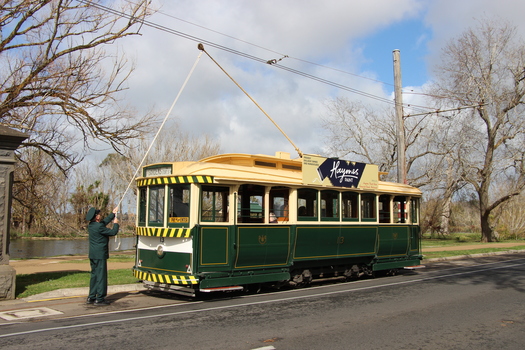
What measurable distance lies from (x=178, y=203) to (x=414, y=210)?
9348 millimetres

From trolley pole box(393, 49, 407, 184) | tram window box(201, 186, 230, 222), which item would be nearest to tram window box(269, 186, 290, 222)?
tram window box(201, 186, 230, 222)

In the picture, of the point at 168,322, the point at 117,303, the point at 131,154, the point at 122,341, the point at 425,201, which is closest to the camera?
the point at 122,341

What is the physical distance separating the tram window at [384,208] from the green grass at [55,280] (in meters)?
7.68

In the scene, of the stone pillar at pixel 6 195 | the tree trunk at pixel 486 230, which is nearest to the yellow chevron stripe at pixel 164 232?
the stone pillar at pixel 6 195

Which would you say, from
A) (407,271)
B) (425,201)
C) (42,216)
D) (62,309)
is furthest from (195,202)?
(425,201)

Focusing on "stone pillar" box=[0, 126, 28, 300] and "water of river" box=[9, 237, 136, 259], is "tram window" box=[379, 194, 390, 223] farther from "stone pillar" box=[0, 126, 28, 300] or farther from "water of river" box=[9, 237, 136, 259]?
"water of river" box=[9, 237, 136, 259]

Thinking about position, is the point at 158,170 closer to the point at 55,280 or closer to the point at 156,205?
the point at 156,205

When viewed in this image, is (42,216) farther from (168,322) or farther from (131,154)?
(131,154)

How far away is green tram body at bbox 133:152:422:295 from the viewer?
1010 centimetres

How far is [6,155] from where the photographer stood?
10.4 m

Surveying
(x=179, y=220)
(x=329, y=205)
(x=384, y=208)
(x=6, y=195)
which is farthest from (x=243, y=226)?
(x=384, y=208)

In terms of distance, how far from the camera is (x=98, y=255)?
9.89 metres

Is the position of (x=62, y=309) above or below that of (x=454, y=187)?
below

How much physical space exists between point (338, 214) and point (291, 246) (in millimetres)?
2112
